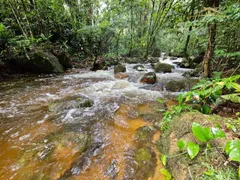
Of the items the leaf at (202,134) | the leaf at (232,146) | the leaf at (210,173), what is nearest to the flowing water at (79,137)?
the leaf at (210,173)

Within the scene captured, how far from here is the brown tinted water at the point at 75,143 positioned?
172 cm

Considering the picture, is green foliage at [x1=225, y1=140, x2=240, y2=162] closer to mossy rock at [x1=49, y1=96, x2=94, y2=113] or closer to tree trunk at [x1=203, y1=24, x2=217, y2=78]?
tree trunk at [x1=203, y1=24, x2=217, y2=78]

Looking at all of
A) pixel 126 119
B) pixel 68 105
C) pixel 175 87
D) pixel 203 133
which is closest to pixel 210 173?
pixel 203 133

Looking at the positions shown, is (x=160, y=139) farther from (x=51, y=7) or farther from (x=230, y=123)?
(x=51, y=7)

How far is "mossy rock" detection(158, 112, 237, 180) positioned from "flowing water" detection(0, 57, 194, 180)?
20 cm

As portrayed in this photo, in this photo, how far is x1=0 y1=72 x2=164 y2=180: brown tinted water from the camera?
1718 millimetres

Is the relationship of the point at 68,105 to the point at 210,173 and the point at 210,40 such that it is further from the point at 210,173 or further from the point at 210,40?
the point at 210,40

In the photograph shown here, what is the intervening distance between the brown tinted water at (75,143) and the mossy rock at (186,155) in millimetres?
205

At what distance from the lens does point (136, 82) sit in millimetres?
5828

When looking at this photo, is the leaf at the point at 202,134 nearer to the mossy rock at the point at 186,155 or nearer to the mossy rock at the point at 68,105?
the mossy rock at the point at 186,155

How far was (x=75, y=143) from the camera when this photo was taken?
2.18 meters

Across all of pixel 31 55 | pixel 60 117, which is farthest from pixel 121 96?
pixel 31 55

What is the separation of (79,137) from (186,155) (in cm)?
159

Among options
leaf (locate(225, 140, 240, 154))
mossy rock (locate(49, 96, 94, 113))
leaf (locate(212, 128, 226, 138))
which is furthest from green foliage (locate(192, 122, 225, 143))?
mossy rock (locate(49, 96, 94, 113))
